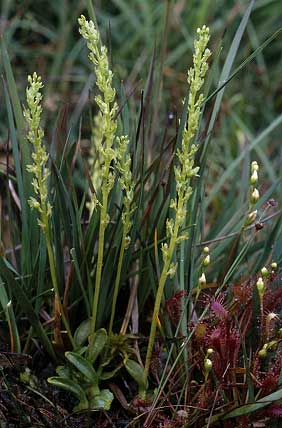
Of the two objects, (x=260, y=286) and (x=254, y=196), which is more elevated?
(x=254, y=196)

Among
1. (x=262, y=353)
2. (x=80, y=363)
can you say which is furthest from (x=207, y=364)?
(x=80, y=363)

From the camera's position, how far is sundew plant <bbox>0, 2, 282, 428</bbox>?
3.84ft

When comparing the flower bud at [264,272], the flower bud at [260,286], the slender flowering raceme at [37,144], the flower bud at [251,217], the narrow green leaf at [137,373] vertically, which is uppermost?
the slender flowering raceme at [37,144]

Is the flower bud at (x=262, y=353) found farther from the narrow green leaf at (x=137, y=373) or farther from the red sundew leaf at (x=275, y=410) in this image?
the narrow green leaf at (x=137, y=373)

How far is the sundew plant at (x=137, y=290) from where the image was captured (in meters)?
1.17

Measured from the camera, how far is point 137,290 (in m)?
1.45

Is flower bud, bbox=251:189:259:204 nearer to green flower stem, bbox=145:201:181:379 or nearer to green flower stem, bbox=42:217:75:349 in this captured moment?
green flower stem, bbox=145:201:181:379

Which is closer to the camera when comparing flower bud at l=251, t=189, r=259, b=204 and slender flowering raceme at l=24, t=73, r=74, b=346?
slender flowering raceme at l=24, t=73, r=74, b=346

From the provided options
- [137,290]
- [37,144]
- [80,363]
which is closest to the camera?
[37,144]

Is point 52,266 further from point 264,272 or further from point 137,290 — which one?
point 264,272

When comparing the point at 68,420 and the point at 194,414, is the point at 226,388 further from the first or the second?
the point at 68,420

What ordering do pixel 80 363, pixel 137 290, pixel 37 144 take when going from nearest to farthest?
1. pixel 37 144
2. pixel 80 363
3. pixel 137 290

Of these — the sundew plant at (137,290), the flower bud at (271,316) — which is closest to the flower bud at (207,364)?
the sundew plant at (137,290)

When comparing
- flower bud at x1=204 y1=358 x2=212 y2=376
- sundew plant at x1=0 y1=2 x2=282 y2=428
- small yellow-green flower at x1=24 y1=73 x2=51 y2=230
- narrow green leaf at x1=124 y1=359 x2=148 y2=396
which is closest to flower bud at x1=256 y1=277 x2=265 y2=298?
sundew plant at x1=0 y1=2 x2=282 y2=428
